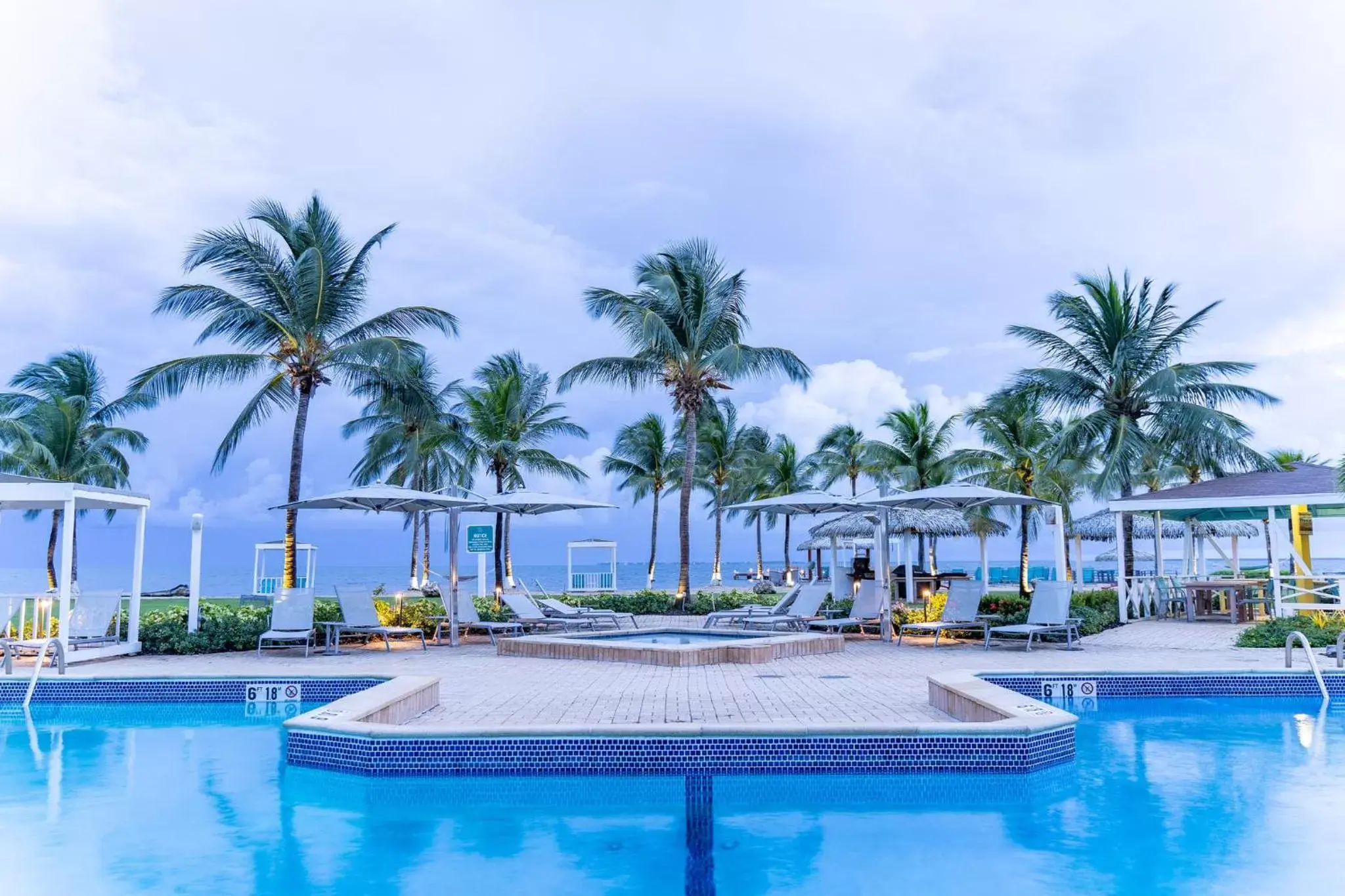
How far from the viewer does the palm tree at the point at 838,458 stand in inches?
1309

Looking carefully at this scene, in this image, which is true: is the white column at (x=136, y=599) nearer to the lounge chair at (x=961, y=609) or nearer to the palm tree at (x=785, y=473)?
the lounge chair at (x=961, y=609)

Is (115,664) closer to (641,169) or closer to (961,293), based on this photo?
(641,169)

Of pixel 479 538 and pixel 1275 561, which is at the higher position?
pixel 479 538

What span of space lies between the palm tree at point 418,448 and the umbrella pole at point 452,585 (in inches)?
303

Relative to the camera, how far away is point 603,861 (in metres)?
4.76

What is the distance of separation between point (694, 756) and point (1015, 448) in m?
18.7

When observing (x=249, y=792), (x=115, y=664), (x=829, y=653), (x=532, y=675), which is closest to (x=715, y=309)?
(x=829, y=653)

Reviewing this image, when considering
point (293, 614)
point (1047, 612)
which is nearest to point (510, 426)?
point (293, 614)

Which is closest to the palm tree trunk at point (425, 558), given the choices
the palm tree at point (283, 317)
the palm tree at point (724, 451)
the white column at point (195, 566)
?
the palm tree at point (724, 451)

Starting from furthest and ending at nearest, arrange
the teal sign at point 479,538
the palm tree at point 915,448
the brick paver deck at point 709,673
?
the palm tree at point 915,448
the teal sign at point 479,538
the brick paver deck at point 709,673

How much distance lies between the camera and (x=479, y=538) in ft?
58.6

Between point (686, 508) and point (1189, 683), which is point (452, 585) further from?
point (1189, 683)

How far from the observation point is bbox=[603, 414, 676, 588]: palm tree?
33.2 m

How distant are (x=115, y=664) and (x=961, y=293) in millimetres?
25057
